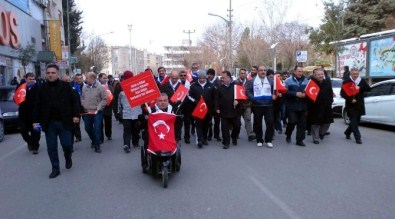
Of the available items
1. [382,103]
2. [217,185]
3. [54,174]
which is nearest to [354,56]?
[382,103]

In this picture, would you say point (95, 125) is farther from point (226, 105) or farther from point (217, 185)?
point (217, 185)

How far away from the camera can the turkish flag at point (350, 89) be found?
10031 mm

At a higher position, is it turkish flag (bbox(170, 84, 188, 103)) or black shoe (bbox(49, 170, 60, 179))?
turkish flag (bbox(170, 84, 188, 103))

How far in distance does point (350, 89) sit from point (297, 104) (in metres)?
1.49

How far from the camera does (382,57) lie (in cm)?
2419

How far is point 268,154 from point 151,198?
370cm

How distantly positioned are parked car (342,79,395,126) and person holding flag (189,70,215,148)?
5445 millimetres

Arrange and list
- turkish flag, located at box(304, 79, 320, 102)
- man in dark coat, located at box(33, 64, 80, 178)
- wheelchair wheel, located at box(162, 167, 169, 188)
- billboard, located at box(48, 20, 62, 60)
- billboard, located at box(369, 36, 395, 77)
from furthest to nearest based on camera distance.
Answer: billboard, located at box(48, 20, 62, 60) < billboard, located at box(369, 36, 395, 77) < turkish flag, located at box(304, 79, 320, 102) < man in dark coat, located at box(33, 64, 80, 178) < wheelchair wheel, located at box(162, 167, 169, 188)

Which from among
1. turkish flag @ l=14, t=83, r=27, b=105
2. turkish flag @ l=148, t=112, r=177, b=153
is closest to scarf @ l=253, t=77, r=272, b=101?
turkish flag @ l=148, t=112, r=177, b=153

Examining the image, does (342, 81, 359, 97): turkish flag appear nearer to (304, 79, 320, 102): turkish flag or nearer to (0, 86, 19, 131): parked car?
(304, 79, 320, 102): turkish flag

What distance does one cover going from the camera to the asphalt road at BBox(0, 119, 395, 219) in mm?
5156

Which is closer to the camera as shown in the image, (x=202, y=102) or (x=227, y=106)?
(x=227, y=106)

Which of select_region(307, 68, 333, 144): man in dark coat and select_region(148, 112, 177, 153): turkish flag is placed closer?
select_region(148, 112, 177, 153): turkish flag

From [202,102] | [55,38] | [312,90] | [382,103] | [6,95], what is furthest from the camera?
[55,38]
